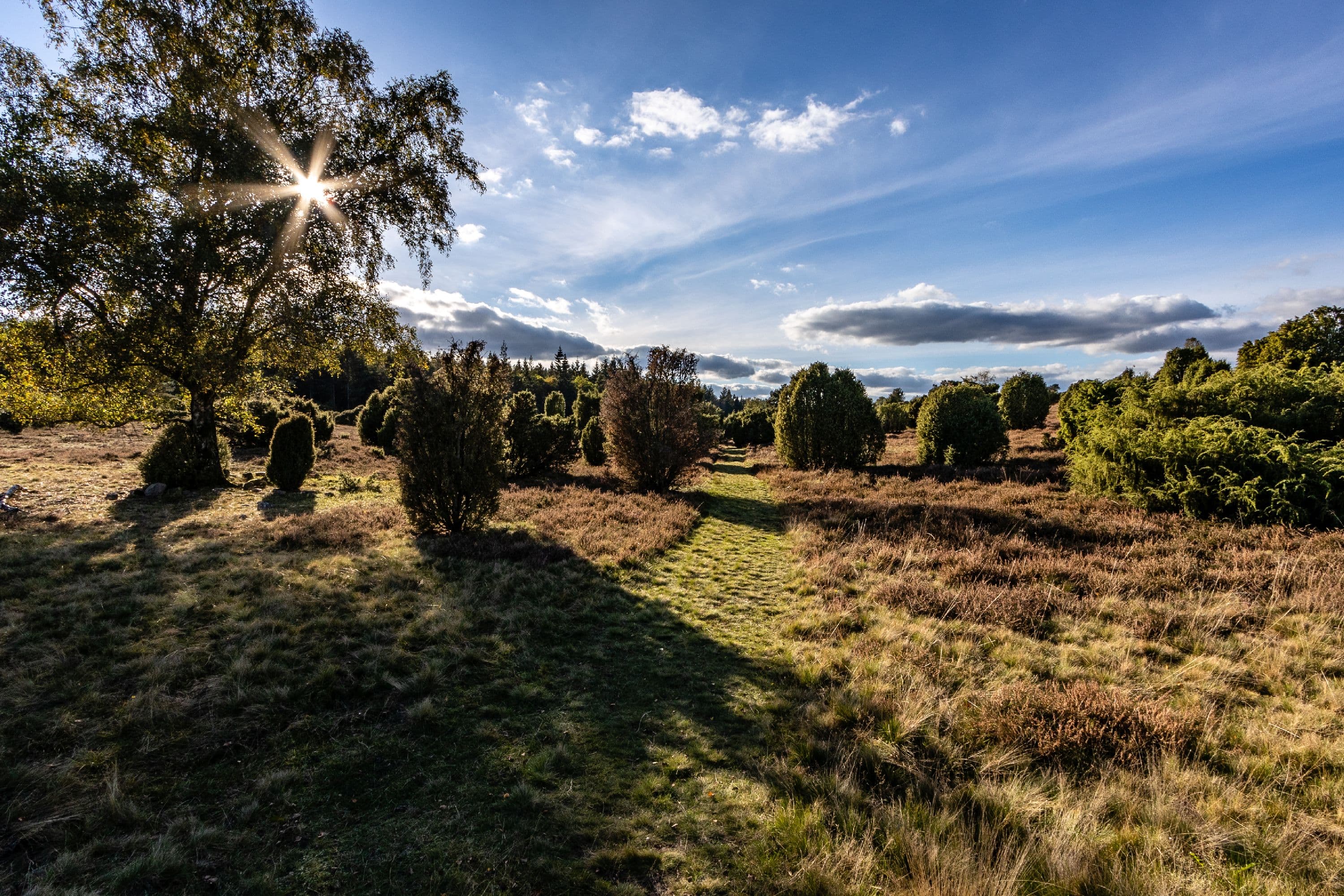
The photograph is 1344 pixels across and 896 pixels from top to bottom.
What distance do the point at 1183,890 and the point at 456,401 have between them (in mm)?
11273

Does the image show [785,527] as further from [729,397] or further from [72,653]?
[729,397]

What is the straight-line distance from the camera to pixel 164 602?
20.0 feet

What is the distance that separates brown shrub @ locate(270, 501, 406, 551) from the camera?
30.9 ft

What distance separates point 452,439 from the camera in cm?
1020

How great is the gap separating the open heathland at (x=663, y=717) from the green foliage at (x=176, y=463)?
4.96 meters

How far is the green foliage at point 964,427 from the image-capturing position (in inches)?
843

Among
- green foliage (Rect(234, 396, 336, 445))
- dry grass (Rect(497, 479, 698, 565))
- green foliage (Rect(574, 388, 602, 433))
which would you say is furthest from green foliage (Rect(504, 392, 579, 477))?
green foliage (Rect(574, 388, 602, 433))

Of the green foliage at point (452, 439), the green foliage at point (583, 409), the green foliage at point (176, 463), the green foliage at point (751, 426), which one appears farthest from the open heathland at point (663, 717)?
the green foliage at point (751, 426)

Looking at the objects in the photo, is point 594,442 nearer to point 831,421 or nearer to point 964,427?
point 831,421

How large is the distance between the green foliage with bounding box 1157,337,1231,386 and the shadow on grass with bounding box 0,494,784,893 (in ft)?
66.7

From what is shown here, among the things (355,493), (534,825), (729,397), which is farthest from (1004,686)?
(729,397)

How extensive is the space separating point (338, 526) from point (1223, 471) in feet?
65.1

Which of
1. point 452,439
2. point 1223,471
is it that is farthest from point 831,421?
point 452,439

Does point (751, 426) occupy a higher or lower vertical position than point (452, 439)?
higher
